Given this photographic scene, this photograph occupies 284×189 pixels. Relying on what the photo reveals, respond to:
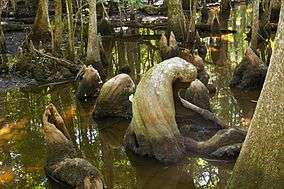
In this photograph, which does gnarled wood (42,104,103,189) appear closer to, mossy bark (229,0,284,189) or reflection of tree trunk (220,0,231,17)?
mossy bark (229,0,284,189)

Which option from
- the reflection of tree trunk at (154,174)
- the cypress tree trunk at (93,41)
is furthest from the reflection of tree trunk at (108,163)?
the cypress tree trunk at (93,41)

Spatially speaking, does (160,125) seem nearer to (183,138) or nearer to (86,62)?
(183,138)

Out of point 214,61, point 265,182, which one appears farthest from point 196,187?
point 214,61

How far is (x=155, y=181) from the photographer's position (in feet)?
24.8

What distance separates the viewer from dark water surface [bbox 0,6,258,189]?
763 centimetres

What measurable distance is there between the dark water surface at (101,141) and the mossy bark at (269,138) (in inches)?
53.2

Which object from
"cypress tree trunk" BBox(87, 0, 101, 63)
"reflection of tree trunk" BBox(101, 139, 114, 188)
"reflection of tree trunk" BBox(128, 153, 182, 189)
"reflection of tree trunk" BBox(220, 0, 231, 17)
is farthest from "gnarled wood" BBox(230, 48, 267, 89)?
"reflection of tree trunk" BBox(220, 0, 231, 17)

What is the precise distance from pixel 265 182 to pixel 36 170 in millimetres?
3825

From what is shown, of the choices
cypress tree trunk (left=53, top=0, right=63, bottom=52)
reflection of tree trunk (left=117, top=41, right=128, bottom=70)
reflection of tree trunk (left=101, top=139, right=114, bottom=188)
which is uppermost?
cypress tree trunk (left=53, top=0, right=63, bottom=52)

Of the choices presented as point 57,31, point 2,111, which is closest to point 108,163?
Answer: point 2,111

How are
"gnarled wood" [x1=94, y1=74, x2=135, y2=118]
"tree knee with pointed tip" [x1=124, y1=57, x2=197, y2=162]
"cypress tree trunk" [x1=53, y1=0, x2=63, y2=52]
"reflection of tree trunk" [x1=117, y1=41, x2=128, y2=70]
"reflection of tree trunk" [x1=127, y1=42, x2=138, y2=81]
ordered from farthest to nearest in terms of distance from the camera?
"reflection of tree trunk" [x1=117, y1=41, x2=128, y2=70]
"cypress tree trunk" [x1=53, y1=0, x2=63, y2=52]
"reflection of tree trunk" [x1=127, y1=42, x2=138, y2=81]
"gnarled wood" [x1=94, y1=74, x2=135, y2=118]
"tree knee with pointed tip" [x1=124, y1=57, x2=197, y2=162]

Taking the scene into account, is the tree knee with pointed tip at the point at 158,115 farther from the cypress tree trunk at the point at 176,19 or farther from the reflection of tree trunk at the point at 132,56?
the cypress tree trunk at the point at 176,19

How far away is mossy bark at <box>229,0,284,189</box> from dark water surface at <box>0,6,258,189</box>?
1.35m

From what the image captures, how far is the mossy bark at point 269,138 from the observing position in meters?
5.91
